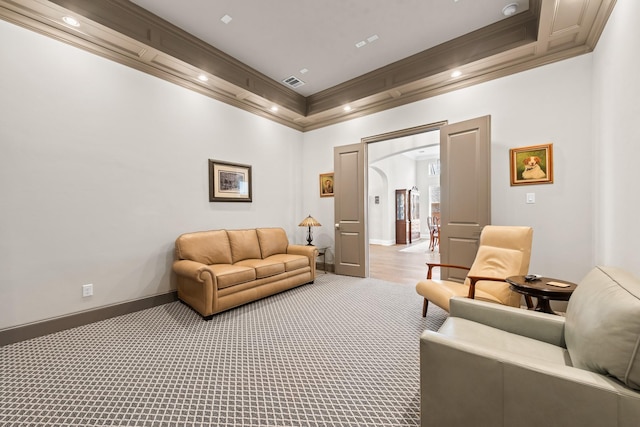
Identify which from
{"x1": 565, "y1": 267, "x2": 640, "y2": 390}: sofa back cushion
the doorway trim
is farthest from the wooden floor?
{"x1": 565, "y1": 267, "x2": 640, "y2": 390}: sofa back cushion

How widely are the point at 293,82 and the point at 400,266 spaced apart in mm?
4344

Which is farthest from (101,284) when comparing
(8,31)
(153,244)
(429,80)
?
(429,80)

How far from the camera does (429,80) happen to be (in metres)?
3.86

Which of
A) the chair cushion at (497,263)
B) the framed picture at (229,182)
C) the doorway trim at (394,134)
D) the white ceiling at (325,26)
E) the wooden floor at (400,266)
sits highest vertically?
the white ceiling at (325,26)

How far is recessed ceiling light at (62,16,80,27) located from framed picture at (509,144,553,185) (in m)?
5.14

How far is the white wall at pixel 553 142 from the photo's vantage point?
9.89ft

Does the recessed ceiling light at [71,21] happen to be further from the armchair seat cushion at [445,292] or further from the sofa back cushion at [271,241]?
the armchair seat cushion at [445,292]

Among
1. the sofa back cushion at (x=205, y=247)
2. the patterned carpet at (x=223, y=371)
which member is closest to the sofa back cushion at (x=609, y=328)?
the patterned carpet at (x=223, y=371)

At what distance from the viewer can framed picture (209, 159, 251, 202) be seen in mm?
4113

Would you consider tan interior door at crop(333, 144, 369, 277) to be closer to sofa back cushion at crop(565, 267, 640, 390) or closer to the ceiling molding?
the ceiling molding

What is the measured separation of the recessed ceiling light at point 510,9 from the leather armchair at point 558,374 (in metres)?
3.03

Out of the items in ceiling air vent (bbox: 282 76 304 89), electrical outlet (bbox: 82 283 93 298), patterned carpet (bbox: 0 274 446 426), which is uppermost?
ceiling air vent (bbox: 282 76 304 89)

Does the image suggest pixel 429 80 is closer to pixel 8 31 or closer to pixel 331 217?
pixel 331 217

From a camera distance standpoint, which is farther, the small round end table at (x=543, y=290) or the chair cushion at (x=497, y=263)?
the chair cushion at (x=497, y=263)
